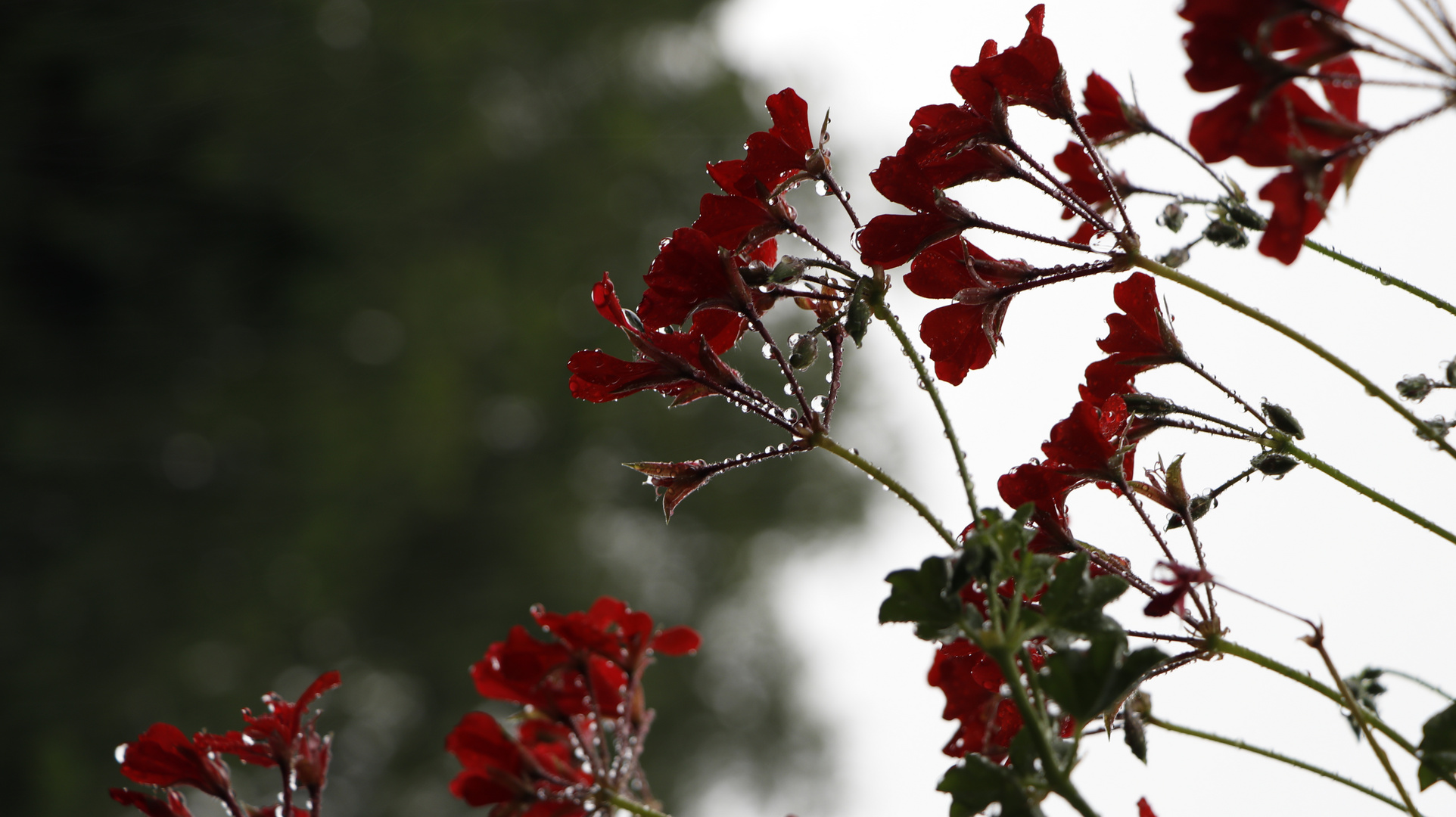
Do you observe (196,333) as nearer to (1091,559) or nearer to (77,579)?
(77,579)

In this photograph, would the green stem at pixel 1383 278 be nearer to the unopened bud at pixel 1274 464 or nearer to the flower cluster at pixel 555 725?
the unopened bud at pixel 1274 464

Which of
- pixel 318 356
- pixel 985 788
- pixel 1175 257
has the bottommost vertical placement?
pixel 985 788

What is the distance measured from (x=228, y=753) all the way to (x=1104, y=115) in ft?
1.78

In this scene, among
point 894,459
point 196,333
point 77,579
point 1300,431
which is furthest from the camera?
point 894,459

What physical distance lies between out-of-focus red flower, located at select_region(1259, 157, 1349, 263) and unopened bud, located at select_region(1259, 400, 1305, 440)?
118mm

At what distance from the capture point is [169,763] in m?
0.50

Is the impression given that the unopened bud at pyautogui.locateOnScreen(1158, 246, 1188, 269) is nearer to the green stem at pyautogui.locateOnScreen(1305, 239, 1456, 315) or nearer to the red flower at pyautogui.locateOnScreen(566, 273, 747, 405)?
the green stem at pyautogui.locateOnScreen(1305, 239, 1456, 315)

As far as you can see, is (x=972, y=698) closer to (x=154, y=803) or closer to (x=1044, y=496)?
(x=1044, y=496)

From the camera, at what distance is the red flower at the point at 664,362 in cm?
45

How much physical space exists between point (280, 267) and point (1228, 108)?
5.02 meters

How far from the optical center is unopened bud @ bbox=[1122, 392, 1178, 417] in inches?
16.9

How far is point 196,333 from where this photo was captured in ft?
14.9

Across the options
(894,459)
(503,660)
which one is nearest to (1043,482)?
(503,660)

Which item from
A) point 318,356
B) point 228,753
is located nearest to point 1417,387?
point 228,753
